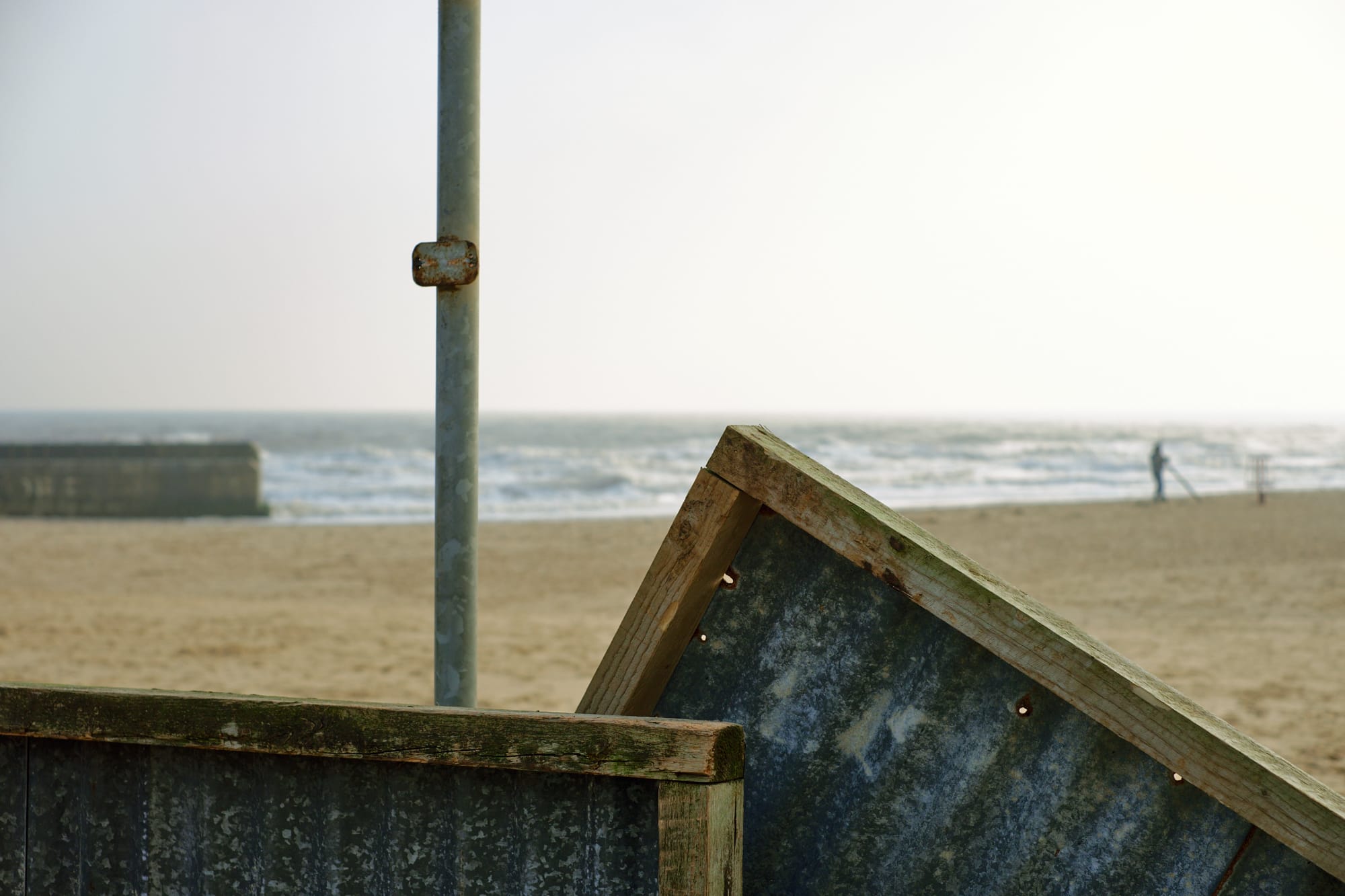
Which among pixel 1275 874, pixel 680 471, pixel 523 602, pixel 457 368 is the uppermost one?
pixel 457 368

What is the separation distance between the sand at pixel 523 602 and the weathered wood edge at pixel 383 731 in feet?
16.3

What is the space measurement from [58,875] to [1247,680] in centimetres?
864

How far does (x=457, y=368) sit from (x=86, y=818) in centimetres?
102

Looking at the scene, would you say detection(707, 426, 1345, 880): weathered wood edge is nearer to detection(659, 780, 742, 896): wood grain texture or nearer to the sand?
detection(659, 780, 742, 896): wood grain texture

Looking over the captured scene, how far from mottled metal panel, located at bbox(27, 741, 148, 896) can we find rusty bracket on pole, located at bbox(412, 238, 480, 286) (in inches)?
41.4

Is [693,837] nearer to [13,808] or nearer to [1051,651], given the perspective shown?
[1051,651]

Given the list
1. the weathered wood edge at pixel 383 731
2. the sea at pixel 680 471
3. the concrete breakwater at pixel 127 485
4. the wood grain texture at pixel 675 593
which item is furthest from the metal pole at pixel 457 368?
the concrete breakwater at pixel 127 485

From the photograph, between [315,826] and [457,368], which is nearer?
[315,826]

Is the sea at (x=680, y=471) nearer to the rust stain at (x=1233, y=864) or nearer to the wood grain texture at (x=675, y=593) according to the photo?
the wood grain texture at (x=675, y=593)

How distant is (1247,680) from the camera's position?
26.8 feet

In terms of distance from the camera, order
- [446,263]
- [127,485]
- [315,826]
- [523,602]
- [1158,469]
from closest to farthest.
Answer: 1. [315,826]
2. [446,263]
3. [523,602]
4. [127,485]
5. [1158,469]

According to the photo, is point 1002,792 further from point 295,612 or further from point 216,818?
point 295,612

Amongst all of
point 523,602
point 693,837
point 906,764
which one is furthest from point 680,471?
point 693,837

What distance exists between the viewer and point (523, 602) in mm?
12438
